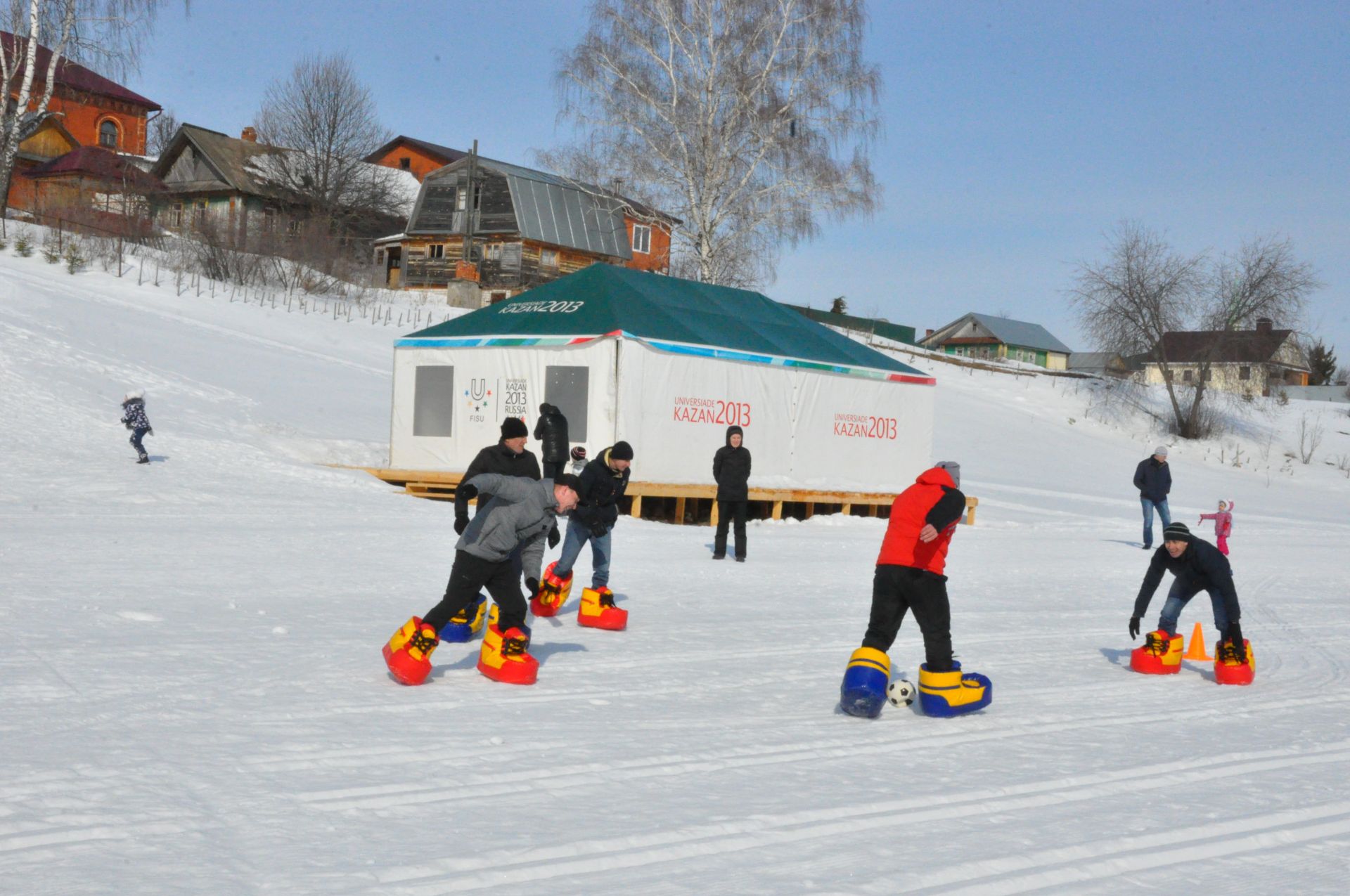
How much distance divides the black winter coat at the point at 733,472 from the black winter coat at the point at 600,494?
3.30 meters

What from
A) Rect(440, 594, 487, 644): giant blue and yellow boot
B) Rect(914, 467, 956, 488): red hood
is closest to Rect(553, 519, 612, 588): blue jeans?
Rect(440, 594, 487, 644): giant blue and yellow boot

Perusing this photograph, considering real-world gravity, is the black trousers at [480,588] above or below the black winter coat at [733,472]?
below

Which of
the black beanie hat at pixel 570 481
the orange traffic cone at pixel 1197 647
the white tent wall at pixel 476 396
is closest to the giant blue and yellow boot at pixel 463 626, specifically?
the black beanie hat at pixel 570 481

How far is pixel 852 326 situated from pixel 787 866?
47748mm

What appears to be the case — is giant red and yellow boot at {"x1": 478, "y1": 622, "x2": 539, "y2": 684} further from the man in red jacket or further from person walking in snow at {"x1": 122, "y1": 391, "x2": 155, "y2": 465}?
person walking in snow at {"x1": 122, "y1": 391, "x2": 155, "y2": 465}

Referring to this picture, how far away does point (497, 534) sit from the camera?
638cm

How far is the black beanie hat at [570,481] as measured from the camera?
7.31 metres

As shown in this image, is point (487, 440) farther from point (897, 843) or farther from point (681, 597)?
point (897, 843)

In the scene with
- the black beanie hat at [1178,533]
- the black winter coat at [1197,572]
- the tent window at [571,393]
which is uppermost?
the tent window at [571,393]

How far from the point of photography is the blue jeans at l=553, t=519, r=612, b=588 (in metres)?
8.84

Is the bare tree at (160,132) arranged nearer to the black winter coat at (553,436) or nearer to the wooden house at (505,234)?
the wooden house at (505,234)

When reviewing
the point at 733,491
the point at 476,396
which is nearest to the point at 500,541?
the point at 733,491

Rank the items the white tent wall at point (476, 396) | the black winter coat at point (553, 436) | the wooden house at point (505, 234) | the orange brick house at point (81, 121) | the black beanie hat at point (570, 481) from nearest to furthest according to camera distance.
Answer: the black beanie hat at point (570, 481), the black winter coat at point (553, 436), the white tent wall at point (476, 396), the wooden house at point (505, 234), the orange brick house at point (81, 121)

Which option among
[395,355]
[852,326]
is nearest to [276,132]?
[852,326]
